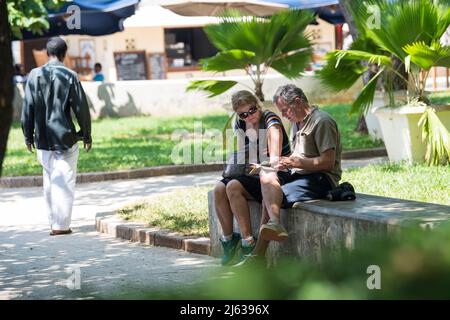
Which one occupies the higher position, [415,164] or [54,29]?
[54,29]

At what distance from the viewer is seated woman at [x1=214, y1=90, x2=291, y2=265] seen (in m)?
7.46

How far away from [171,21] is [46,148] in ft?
60.3

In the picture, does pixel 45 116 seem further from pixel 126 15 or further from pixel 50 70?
pixel 126 15

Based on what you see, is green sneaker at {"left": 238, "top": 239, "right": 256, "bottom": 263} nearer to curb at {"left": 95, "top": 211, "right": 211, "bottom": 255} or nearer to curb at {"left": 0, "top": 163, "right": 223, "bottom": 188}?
curb at {"left": 95, "top": 211, "right": 211, "bottom": 255}

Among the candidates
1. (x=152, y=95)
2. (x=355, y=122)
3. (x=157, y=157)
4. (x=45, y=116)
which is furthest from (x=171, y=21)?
(x=45, y=116)

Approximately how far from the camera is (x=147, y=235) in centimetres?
914

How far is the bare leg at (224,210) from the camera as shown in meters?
7.61

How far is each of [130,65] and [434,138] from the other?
64.6 ft

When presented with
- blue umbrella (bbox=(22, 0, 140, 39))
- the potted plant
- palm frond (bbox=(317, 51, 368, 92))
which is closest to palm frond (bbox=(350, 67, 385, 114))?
palm frond (bbox=(317, 51, 368, 92))

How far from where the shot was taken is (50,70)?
998cm

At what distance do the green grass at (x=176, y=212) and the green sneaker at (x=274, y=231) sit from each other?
6.06 feet

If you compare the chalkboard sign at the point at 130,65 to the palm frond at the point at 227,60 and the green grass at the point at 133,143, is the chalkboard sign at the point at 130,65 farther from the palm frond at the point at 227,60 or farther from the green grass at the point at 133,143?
the palm frond at the point at 227,60

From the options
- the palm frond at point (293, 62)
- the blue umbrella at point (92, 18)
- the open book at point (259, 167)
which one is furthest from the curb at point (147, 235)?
the blue umbrella at point (92, 18)

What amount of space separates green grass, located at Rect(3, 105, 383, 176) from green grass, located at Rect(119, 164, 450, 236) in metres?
3.45
